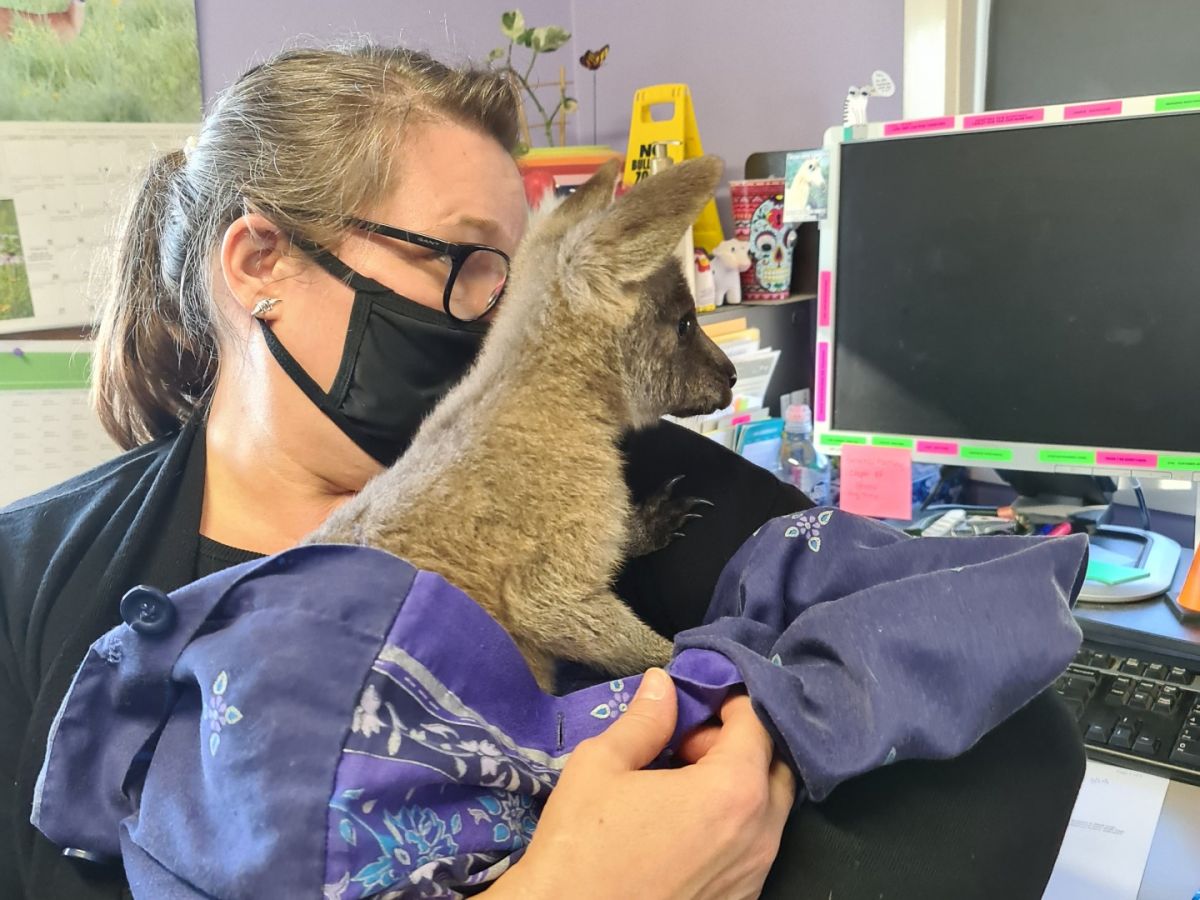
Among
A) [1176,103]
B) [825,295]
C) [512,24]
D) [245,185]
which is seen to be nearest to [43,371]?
[245,185]

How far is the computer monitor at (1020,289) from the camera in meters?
1.35

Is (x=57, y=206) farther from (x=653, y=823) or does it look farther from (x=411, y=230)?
(x=653, y=823)

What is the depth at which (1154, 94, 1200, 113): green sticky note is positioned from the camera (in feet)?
4.27

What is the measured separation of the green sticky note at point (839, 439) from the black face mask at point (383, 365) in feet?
2.83

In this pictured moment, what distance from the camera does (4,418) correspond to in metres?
1.89

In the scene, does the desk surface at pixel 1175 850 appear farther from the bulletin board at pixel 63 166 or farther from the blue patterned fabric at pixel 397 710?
the bulletin board at pixel 63 166

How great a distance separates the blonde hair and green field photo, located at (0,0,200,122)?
82 cm

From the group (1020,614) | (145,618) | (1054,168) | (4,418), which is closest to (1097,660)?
(1020,614)

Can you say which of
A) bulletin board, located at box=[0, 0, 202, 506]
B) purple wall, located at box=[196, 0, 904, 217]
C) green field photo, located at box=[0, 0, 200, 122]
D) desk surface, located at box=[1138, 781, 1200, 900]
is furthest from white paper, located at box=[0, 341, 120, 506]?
desk surface, located at box=[1138, 781, 1200, 900]

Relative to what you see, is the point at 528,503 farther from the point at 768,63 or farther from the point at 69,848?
the point at 768,63

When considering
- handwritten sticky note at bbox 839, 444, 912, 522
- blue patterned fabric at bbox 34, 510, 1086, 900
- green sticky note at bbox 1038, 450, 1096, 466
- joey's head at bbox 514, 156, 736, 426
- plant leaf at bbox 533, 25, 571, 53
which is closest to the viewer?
blue patterned fabric at bbox 34, 510, 1086, 900

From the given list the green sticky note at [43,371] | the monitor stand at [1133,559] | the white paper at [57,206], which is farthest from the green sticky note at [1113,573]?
the green sticky note at [43,371]

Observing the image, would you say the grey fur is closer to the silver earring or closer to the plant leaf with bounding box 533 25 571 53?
the silver earring

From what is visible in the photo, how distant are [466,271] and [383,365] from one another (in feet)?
0.50
